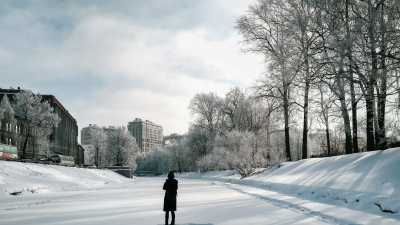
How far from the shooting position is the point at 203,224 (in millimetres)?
9094

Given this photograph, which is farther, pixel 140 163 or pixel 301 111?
pixel 140 163

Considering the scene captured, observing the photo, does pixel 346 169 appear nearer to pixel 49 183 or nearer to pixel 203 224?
pixel 203 224

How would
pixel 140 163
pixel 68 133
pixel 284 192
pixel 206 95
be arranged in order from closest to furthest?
pixel 284 192, pixel 206 95, pixel 68 133, pixel 140 163

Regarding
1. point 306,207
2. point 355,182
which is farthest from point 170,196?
point 355,182

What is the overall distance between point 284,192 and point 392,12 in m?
11.6

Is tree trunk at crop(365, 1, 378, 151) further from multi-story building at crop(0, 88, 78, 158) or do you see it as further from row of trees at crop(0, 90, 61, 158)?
multi-story building at crop(0, 88, 78, 158)

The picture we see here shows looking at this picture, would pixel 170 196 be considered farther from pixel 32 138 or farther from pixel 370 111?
pixel 32 138

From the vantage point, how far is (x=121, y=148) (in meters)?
84.1

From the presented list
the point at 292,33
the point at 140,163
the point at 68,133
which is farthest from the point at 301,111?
the point at 140,163

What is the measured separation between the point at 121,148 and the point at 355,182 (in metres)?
75.7

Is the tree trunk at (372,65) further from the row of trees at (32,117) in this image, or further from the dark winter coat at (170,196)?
the row of trees at (32,117)

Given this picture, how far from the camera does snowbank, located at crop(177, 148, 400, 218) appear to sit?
11.4m

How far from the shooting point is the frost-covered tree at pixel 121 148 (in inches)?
3329

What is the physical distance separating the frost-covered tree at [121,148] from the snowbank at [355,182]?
223 feet
